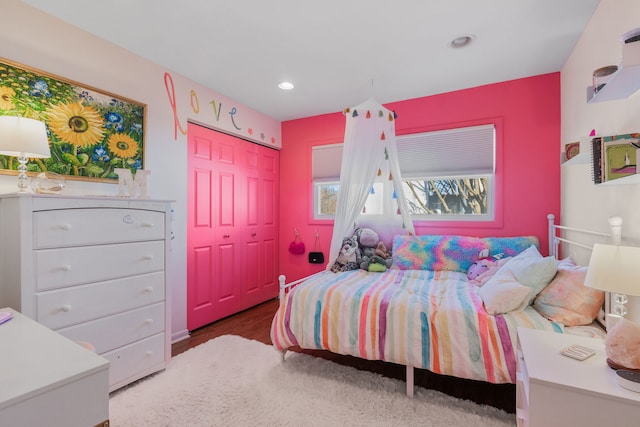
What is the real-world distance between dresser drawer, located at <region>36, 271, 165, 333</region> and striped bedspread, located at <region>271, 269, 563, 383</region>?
3.19 ft

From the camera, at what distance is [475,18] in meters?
2.07

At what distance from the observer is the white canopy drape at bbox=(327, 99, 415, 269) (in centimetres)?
304

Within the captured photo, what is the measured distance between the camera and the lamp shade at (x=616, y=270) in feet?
3.57

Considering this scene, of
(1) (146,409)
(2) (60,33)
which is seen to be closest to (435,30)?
(2) (60,33)

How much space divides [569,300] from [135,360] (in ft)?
9.18

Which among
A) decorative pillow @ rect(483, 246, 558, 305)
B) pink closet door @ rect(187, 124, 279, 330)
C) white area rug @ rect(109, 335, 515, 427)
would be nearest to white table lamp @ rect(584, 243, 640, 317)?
decorative pillow @ rect(483, 246, 558, 305)

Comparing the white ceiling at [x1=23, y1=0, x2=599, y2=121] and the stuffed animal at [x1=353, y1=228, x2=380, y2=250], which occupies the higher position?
the white ceiling at [x1=23, y1=0, x2=599, y2=121]

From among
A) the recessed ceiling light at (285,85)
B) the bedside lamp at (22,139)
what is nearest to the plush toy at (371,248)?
the recessed ceiling light at (285,85)

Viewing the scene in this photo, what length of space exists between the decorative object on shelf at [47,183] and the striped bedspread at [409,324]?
170cm

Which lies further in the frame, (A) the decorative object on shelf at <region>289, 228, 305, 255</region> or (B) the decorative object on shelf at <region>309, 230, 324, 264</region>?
(A) the decorative object on shelf at <region>289, 228, 305, 255</region>

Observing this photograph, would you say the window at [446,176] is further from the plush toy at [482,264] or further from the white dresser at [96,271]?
the white dresser at [96,271]

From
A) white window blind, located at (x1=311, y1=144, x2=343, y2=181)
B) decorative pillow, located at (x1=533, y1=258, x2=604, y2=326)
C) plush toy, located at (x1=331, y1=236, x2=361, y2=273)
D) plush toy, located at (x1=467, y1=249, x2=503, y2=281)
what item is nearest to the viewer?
decorative pillow, located at (x1=533, y1=258, x2=604, y2=326)

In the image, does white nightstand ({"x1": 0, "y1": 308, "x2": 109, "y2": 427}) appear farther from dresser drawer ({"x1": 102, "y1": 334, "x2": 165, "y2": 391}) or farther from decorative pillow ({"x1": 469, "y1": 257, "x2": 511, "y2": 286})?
decorative pillow ({"x1": 469, "y1": 257, "x2": 511, "y2": 286})

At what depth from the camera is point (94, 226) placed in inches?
73.0
